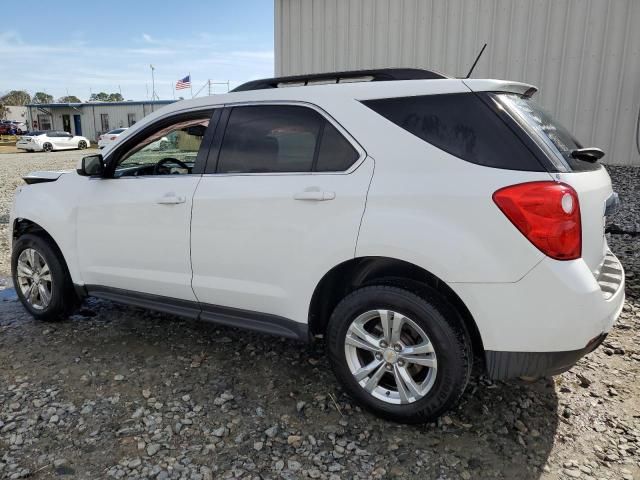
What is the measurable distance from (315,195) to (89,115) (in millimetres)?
52675

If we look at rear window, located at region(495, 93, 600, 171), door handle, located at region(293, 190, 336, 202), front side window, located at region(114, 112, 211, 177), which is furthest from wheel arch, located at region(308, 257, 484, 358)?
front side window, located at region(114, 112, 211, 177)

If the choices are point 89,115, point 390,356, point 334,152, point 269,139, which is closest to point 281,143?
point 269,139

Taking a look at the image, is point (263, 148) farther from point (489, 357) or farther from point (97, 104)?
point (97, 104)

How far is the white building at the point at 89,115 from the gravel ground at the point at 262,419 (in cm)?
4295

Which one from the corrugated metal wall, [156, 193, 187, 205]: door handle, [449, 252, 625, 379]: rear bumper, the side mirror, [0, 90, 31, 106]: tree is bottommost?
[449, 252, 625, 379]: rear bumper

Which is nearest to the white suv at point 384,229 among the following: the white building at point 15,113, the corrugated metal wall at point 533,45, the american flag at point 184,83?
the corrugated metal wall at point 533,45

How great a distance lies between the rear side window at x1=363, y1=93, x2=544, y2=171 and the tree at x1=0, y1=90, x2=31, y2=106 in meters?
104

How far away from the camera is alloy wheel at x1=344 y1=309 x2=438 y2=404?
8.11ft

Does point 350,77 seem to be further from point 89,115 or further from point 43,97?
point 43,97

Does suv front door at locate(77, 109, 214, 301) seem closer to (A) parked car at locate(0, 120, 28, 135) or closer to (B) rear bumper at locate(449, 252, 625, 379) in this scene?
(B) rear bumper at locate(449, 252, 625, 379)

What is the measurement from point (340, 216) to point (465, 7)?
7832mm

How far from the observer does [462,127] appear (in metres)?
2.37

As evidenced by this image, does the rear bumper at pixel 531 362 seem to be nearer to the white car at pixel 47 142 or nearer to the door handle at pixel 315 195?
the door handle at pixel 315 195

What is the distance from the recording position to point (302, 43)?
10.1 meters
